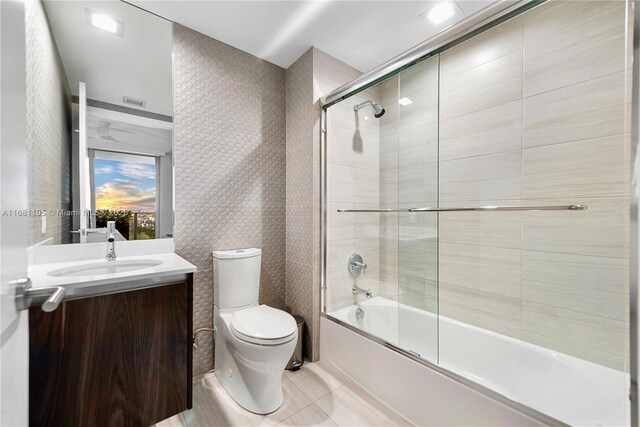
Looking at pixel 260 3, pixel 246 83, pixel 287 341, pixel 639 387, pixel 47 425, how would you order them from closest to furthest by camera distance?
pixel 639 387 → pixel 47 425 → pixel 287 341 → pixel 260 3 → pixel 246 83

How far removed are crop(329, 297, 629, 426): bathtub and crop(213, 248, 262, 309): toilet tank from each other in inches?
26.0

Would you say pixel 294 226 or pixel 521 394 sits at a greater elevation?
pixel 294 226

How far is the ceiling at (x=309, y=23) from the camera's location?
1.64 metres

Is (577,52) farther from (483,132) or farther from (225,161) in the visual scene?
(225,161)

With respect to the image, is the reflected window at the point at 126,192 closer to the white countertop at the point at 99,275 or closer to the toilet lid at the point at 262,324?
the white countertop at the point at 99,275

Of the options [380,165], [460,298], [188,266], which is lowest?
[460,298]

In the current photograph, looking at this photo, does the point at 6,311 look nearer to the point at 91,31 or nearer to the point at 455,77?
the point at 91,31

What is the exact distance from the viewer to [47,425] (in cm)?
105

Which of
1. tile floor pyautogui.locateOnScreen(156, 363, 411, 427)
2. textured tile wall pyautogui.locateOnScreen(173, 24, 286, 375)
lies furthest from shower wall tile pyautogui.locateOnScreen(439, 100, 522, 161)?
tile floor pyautogui.locateOnScreen(156, 363, 411, 427)

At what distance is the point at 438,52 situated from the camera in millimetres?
1473

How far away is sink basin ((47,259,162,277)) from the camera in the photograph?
1373 millimetres

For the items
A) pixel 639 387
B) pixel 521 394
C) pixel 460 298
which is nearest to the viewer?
pixel 639 387

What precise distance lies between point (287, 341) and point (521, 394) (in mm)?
1231

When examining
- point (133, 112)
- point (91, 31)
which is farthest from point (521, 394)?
point (91, 31)
